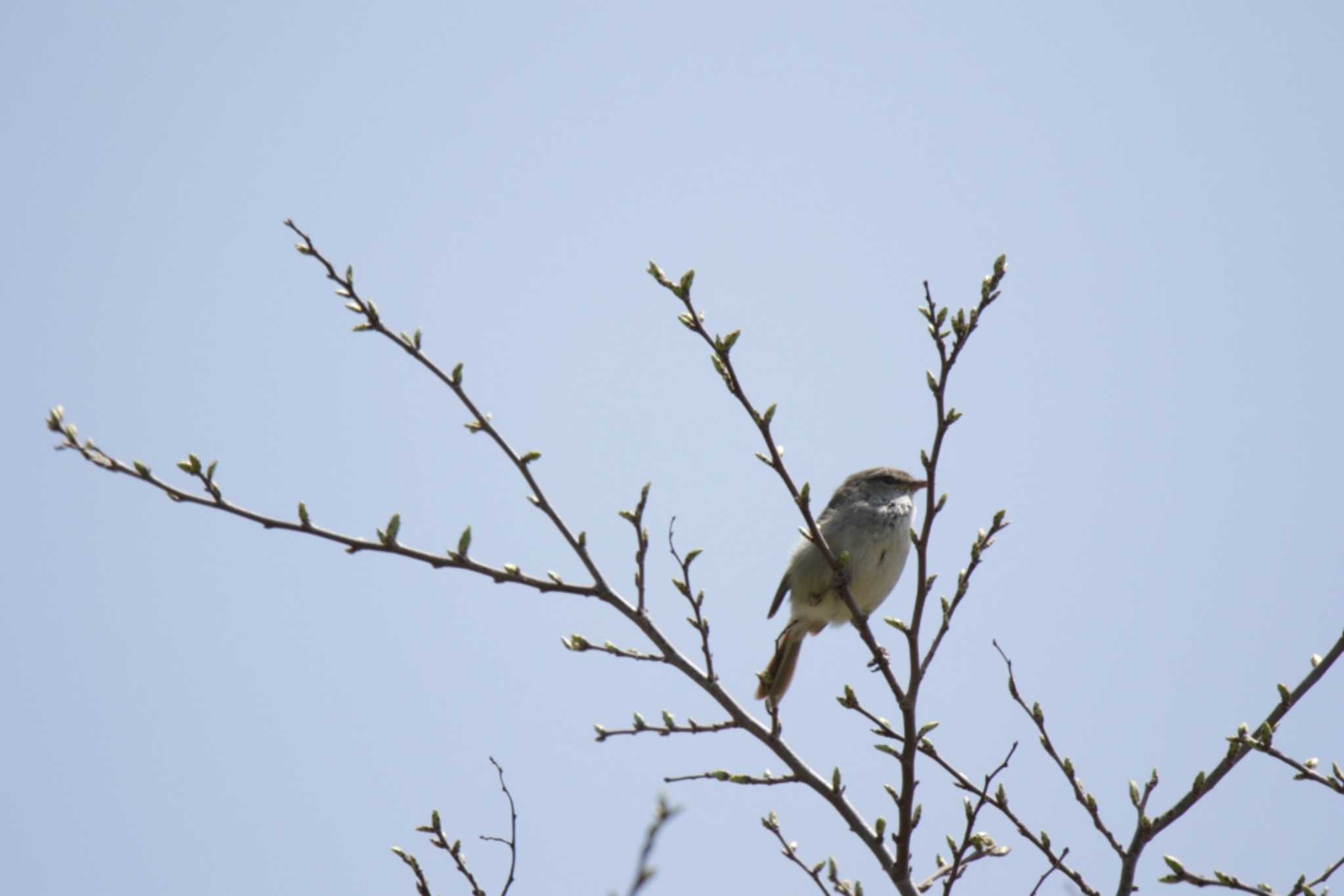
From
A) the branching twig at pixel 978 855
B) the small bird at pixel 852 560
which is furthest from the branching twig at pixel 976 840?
the small bird at pixel 852 560

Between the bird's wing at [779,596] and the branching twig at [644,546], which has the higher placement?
the bird's wing at [779,596]

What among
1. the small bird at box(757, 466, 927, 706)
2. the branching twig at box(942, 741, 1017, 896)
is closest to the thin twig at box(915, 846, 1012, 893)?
the branching twig at box(942, 741, 1017, 896)

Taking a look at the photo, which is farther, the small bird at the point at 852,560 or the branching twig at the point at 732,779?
the small bird at the point at 852,560

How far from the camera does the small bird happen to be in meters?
8.45

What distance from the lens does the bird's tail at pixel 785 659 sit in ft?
27.5

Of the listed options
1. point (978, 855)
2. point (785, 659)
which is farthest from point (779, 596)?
point (978, 855)

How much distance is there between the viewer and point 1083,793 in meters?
4.58

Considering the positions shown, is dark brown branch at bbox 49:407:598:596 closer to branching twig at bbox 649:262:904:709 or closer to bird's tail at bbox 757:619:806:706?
branching twig at bbox 649:262:904:709

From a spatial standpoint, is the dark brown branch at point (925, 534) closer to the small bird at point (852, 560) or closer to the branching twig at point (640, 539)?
the branching twig at point (640, 539)

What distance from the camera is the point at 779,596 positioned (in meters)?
9.09

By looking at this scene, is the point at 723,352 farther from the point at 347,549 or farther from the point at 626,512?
the point at 347,549

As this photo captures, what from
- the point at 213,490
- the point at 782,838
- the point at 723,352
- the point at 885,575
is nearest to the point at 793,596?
the point at 885,575

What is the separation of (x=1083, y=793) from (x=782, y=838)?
3.96ft

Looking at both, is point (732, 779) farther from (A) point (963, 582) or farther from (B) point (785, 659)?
(B) point (785, 659)
